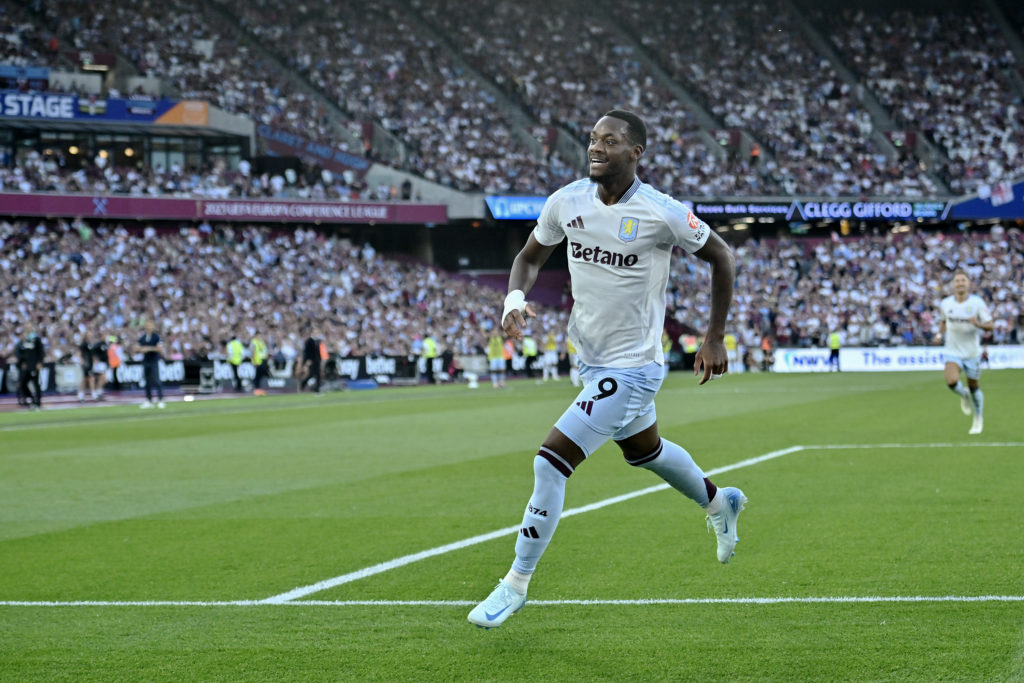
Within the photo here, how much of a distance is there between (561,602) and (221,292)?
42172 millimetres

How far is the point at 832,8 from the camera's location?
6762cm

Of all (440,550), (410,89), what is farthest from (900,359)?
(440,550)

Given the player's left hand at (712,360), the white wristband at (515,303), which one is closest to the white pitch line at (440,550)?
the white wristband at (515,303)

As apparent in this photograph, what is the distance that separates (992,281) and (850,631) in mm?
53814

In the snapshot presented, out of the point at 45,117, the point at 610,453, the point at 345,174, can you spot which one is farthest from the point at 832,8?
the point at 610,453

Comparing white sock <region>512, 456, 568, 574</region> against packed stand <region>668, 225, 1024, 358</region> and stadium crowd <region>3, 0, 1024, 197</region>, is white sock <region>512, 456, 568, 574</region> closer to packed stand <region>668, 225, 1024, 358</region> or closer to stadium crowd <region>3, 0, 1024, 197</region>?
packed stand <region>668, 225, 1024, 358</region>

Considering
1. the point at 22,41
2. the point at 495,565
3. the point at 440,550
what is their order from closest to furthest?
the point at 495,565 → the point at 440,550 → the point at 22,41

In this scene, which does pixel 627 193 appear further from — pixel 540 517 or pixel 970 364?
pixel 970 364

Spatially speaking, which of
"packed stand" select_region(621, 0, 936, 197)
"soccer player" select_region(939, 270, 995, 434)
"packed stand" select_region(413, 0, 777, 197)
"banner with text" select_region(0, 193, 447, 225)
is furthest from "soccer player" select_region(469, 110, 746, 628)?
"packed stand" select_region(621, 0, 936, 197)

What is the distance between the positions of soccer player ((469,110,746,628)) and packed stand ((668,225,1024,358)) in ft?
152

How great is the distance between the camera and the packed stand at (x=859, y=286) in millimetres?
53062

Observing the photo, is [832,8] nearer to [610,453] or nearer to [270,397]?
[270,397]

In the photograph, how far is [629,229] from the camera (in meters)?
6.44

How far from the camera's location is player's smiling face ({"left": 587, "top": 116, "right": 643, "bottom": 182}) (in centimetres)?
636
